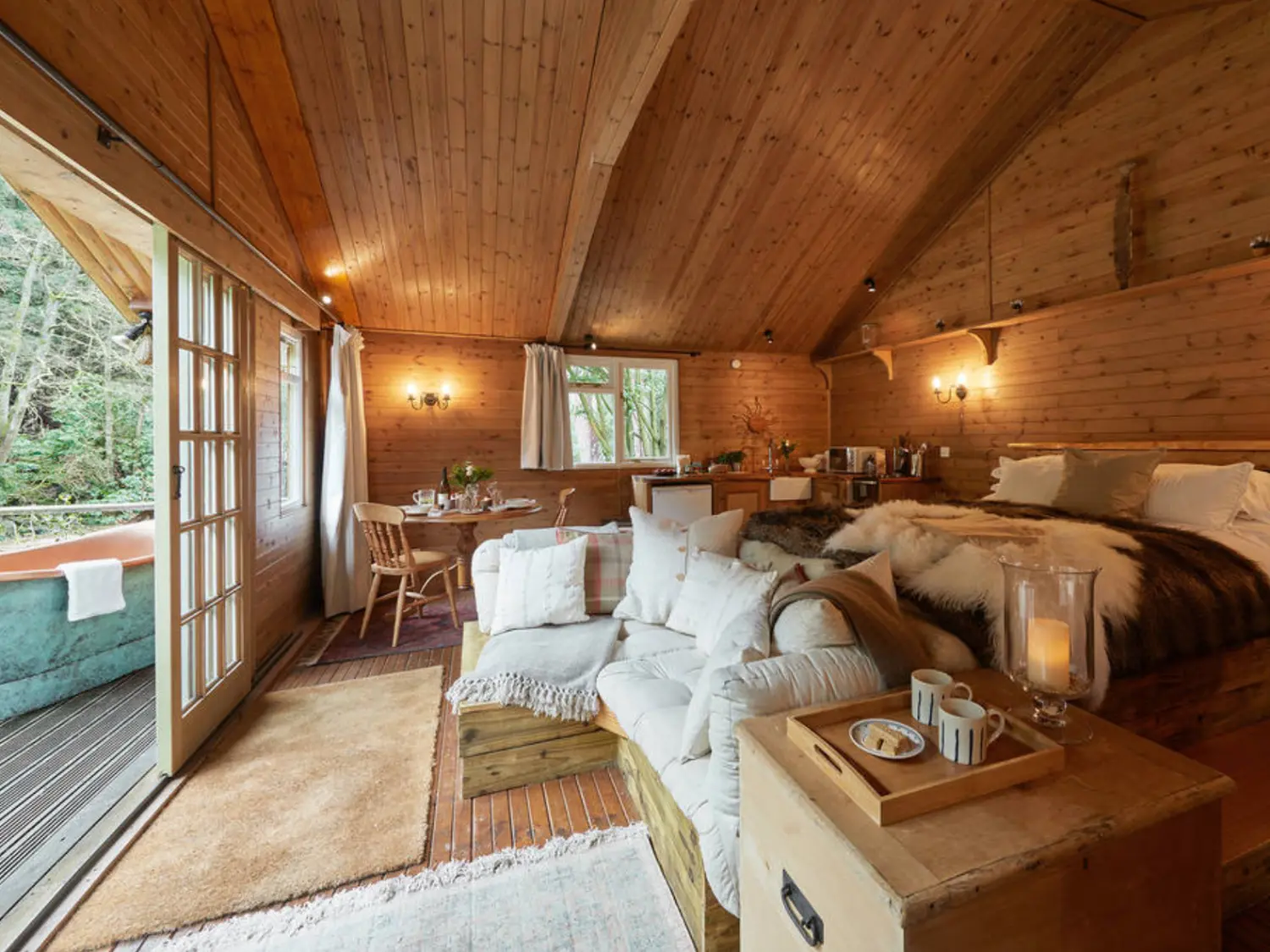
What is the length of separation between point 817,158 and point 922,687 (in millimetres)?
4213

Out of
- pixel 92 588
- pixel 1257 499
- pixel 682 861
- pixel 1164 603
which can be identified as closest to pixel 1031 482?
pixel 1257 499

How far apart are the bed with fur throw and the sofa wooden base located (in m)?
0.95

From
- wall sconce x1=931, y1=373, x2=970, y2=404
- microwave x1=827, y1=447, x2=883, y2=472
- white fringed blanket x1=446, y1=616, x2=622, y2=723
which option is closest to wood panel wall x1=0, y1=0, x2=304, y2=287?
white fringed blanket x1=446, y1=616, x2=622, y2=723

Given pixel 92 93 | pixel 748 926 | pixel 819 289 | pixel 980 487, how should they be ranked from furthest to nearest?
pixel 819 289 < pixel 980 487 < pixel 92 93 < pixel 748 926

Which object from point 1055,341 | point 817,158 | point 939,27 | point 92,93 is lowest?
point 1055,341

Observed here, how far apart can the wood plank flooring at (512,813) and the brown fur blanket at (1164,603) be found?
1172mm

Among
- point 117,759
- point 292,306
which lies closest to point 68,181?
point 292,306

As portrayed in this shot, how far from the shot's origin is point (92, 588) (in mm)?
2566

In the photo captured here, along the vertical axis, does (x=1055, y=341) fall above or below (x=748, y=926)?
above

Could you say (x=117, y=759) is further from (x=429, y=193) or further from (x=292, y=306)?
(x=429, y=193)

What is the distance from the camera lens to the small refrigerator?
541cm

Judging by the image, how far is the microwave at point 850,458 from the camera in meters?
5.38

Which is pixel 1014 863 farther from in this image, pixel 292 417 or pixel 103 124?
pixel 292 417

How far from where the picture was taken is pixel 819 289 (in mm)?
5461
